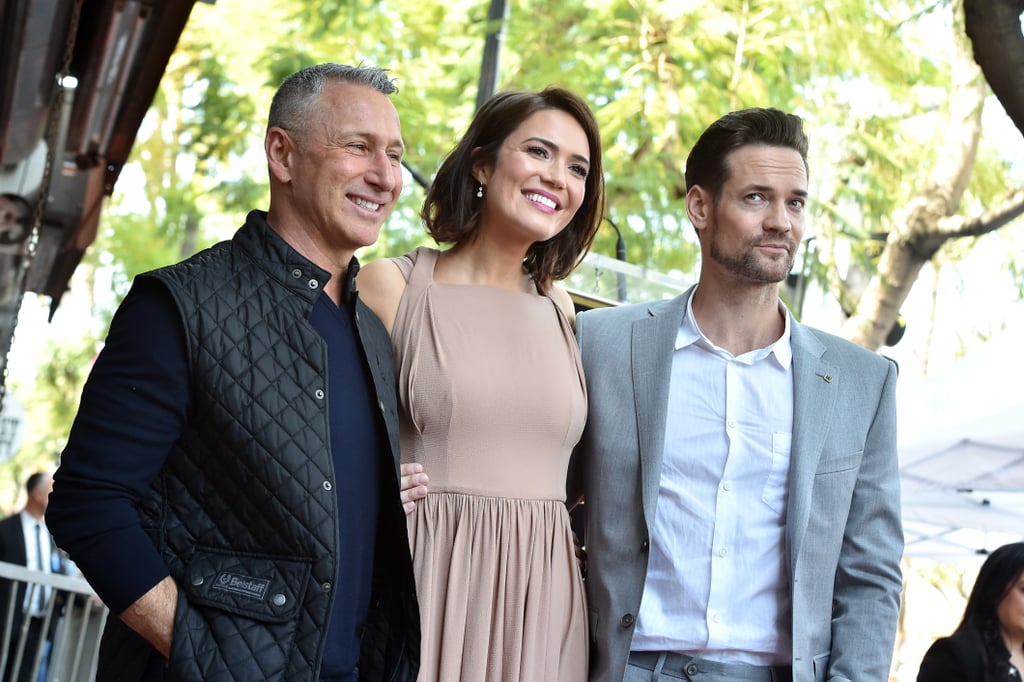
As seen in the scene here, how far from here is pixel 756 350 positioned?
387cm

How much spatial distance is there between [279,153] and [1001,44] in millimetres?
2704

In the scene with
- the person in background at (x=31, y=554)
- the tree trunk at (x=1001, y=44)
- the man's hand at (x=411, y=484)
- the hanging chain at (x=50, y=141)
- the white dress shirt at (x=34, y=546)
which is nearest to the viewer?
the man's hand at (x=411, y=484)

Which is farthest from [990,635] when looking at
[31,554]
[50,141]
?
[31,554]

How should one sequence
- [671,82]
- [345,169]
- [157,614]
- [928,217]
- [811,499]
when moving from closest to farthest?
[157,614] → [345,169] → [811,499] → [928,217] → [671,82]

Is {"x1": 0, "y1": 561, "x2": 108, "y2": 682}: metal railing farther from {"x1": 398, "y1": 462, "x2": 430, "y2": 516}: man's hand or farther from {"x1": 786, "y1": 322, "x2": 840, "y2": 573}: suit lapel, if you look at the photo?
{"x1": 786, "y1": 322, "x2": 840, "y2": 573}: suit lapel

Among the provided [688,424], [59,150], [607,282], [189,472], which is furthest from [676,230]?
[189,472]

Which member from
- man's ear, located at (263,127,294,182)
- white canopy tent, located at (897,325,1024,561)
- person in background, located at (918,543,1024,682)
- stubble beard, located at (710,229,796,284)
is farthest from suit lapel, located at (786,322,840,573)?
white canopy tent, located at (897,325,1024,561)

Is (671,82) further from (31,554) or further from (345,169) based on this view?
(345,169)

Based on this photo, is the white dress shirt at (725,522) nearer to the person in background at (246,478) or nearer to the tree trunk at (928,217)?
the person in background at (246,478)

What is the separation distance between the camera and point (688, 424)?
12.4ft

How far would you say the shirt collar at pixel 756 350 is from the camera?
3.85 meters

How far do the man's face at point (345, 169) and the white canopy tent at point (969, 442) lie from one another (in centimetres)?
521

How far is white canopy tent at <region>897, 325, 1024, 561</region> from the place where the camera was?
303 inches

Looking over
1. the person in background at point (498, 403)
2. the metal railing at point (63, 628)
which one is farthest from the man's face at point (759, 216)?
the metal railing at point (63, 628)
